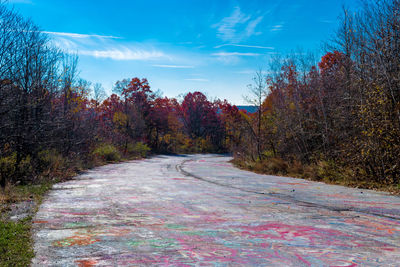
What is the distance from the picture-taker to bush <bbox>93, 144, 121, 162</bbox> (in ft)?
88.0

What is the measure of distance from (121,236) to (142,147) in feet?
110

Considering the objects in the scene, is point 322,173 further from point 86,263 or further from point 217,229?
point 86,263

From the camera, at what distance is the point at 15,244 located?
5.07 meters

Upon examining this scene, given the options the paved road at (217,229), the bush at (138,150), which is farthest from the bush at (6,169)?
the bush at (138,150)

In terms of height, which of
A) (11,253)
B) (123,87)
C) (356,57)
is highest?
(123,87)

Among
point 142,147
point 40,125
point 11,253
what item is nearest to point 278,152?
point 40,125

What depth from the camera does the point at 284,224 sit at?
6.52 m

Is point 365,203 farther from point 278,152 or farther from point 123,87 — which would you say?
point 123,87

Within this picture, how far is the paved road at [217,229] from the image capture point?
15.0 ft

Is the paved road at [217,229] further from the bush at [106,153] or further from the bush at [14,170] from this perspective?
the bush at [106,153]

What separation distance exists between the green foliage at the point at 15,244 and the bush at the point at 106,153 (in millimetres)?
20267

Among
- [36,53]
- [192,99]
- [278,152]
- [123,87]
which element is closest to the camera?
[36,53]

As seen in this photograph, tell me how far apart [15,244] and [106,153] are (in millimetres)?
23258

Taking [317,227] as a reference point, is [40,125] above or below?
above
